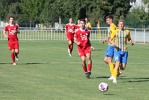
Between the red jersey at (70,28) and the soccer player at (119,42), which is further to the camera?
the red jersey at (70,28)

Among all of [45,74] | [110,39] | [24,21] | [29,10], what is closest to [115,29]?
[110,39]

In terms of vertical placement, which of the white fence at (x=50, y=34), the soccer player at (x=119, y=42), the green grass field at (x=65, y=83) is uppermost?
the soccer player at (x=119, y=42)

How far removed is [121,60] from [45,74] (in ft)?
11.2

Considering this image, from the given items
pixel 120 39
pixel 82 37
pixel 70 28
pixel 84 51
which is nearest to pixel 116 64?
pixel 120 39

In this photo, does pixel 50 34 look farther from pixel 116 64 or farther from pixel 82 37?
pixel 116 64

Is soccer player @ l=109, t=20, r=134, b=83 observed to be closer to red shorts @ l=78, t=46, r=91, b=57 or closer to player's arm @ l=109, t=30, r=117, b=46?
player's arm @ l=109, t=30, r=117, b=46

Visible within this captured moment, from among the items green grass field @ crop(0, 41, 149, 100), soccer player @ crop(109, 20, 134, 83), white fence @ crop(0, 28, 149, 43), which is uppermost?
soccer player @ crop(109, 20, 134, 83)

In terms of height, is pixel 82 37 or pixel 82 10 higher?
pixel 82 37

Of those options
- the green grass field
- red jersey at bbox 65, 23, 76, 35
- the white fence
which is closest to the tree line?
the white fence

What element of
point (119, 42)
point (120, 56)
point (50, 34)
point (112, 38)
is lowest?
point (50, 34)

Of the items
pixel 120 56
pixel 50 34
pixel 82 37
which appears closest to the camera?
pixel 120 56

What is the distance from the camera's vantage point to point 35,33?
5894cm

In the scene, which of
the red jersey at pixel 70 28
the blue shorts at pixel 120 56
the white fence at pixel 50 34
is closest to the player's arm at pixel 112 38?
the blue shorts at pixel 120 56

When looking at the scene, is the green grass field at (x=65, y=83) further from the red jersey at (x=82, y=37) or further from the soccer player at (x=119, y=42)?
the red jersey at (x=82, y=37)
